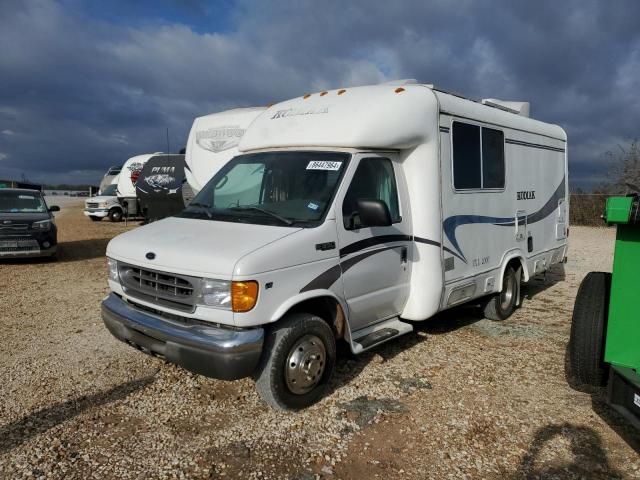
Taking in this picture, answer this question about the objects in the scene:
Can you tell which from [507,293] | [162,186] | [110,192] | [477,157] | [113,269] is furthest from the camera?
[110,192]

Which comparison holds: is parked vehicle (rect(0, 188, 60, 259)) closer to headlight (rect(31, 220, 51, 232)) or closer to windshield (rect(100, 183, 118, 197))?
headlight (rect(31, 220, 51, 232))

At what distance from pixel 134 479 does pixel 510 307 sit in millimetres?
5673

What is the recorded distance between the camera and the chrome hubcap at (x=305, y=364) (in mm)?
4141

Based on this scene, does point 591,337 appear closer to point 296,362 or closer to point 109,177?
point 296,362

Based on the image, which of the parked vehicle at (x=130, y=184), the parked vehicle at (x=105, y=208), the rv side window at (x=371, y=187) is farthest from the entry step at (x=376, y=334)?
the parked vehicle at (x=105, y=208)

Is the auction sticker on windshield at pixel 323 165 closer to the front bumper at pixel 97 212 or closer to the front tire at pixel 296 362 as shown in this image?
the front tire at pixel 296 362

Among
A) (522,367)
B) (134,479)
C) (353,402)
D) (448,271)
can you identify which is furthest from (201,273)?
(522,367)

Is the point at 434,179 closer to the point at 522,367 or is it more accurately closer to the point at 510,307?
the point at 522,367

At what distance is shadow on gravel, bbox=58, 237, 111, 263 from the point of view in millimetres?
13016

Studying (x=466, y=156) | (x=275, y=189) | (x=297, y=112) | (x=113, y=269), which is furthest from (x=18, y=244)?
(x=466, y=156)

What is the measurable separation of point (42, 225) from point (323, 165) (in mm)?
9559

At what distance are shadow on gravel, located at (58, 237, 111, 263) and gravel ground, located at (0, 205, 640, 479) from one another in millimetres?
6999

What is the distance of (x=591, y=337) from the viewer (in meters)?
4.09

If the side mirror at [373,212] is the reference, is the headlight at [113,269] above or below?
below
